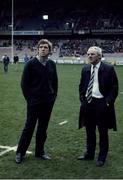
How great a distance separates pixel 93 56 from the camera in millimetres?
8242

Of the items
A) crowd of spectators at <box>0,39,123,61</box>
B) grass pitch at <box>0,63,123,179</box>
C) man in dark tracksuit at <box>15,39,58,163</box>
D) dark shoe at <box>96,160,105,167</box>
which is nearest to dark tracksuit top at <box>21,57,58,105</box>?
man in dark tracksuit at <box>15,39,58,163</box>

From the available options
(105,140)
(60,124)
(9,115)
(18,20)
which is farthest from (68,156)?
(18,20)

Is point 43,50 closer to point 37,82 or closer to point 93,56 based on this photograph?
point 37,82

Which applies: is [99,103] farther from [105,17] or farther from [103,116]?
[105,17]

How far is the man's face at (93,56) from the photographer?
8195 mm

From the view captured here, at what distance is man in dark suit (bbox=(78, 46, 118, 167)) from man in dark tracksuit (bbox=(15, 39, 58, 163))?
2.07 feet

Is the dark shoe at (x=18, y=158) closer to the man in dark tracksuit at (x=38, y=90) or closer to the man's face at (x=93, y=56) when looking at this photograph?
the man in dark tracksuit at (x=38, y=90)

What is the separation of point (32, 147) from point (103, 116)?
6.46 feet

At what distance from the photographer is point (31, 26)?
74.3 m

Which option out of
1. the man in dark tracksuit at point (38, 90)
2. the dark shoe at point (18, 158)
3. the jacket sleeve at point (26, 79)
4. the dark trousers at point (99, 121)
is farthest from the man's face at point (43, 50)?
the dark shoe at point (18, 158)

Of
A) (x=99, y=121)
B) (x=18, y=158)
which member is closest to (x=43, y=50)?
(x=99, y=121)

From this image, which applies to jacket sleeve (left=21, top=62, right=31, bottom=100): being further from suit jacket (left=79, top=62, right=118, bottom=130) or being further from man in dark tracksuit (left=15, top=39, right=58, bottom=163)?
suit jacket (left=79, top=62, right=118, bottom=130)

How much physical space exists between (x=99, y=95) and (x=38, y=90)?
111 centimetres

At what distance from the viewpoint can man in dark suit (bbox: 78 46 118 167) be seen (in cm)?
827
